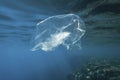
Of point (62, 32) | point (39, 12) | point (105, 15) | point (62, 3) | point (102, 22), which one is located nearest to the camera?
point (62, 32)

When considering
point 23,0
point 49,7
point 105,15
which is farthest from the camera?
point 105,15

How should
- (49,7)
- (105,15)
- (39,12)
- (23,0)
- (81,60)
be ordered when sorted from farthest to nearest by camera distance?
(81,60) → (105,15) → (39,12) → (49,7) → (23,0)

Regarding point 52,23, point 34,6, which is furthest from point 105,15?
point 52,23

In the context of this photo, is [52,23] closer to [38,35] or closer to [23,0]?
[38,35]

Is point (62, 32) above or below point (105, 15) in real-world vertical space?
below

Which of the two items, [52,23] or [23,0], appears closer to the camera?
[52,23]

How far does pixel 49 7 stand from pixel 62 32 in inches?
250

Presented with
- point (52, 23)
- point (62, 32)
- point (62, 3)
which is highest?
point (62, 3)

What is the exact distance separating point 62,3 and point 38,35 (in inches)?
208

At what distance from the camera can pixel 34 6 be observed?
14.1m

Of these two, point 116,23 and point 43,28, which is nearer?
point 43,28

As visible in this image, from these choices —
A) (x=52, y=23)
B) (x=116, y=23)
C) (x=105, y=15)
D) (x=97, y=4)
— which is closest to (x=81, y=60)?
(x=116, y=23)

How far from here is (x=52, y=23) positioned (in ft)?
29.3

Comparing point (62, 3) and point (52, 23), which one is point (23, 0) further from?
point (52, 23)
